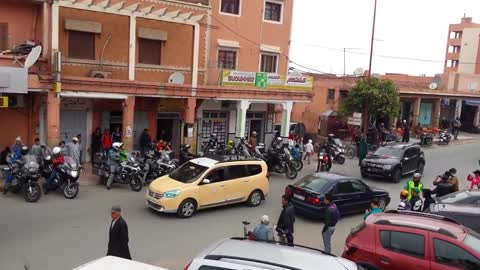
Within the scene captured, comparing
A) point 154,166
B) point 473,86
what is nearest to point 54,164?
point 154,166

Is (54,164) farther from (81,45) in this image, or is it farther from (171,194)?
(81,45)

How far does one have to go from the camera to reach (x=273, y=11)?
27.5 metres

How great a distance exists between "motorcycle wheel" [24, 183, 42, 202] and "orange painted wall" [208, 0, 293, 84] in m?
11.9

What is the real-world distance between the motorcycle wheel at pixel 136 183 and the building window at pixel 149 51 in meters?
7.50

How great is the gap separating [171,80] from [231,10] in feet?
18.0

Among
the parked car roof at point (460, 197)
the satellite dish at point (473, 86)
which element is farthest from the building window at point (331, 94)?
the parked car roof at point (460, 197)

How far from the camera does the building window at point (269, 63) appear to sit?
27656 millimetres

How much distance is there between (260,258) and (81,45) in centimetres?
1701

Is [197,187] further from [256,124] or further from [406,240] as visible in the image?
[256,124]

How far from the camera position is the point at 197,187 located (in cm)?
1438

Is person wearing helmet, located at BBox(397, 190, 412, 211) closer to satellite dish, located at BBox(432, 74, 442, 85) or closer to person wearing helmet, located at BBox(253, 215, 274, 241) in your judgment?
person wearing helmet, located at BBox(253, 215, 274, 241)

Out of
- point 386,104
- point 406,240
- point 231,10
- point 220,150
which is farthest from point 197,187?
point 386,104

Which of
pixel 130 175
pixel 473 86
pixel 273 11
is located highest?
pixel 273 11

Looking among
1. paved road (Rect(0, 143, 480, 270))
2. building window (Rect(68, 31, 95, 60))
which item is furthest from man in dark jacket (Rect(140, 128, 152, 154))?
paved road (Rect(0, 143, 480, 270))
